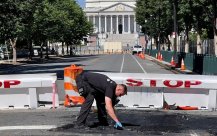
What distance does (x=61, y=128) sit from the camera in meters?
11.1

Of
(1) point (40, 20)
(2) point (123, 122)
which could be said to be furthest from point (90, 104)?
(1) point (40, 20)

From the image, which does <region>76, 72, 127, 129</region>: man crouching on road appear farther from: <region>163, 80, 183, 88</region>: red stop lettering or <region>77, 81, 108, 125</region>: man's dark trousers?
<region>163, 80, 183, 88</region>: red stop lettering

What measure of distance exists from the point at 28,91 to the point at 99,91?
524 cm

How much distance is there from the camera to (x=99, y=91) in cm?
1070

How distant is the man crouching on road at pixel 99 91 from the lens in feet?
33.1

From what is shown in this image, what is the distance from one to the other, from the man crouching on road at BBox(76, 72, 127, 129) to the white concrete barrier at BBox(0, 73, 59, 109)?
4.29 meters

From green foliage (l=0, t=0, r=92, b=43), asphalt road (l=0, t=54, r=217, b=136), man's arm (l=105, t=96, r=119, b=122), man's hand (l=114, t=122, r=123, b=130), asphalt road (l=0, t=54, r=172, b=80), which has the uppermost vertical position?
green foliage (l=0, t=0, r=92, b=43)

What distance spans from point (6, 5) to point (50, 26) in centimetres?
3577

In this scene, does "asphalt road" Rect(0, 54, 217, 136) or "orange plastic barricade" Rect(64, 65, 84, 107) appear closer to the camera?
"asphalt road" Rect(0, 54, 217, 136)

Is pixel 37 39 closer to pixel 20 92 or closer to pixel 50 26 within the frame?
pixel 50 26

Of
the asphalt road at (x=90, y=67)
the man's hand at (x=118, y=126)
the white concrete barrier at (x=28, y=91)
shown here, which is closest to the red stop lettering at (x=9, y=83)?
the white concrete barrier at (x=28, y=91)

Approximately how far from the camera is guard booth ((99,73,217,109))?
15.0 meters

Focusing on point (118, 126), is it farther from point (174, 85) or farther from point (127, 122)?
point (174, 85)

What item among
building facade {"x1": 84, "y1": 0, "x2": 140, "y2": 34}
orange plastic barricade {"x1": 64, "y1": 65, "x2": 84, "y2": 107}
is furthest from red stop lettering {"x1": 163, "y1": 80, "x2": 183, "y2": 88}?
building facade {"x1": 84, "y1": 0, "x2": 140, "y2": 34}
